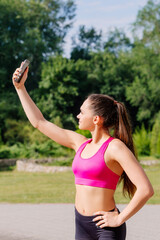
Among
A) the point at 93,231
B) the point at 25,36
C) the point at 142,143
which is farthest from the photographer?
the point at 25,36

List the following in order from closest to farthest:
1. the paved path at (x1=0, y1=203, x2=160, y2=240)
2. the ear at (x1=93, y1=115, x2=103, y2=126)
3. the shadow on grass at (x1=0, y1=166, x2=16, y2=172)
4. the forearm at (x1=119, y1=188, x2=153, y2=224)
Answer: the forearm at (x1=119, y1=188, x2=153, y2=224)
the ear at (x1=93, y1=115, x2=103, y2=126)
the paved path at (x1=0, y1=203, x2=160, y2=240)
the shadow on grass at (x1=0, y1=166, x2=16, y2=172)

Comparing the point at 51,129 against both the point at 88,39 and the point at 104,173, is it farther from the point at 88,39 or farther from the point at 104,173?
the point at 88,39

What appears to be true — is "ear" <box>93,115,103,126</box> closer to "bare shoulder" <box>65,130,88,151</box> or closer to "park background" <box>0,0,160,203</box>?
"bare shoulder" <box>65,130,88,151</box>

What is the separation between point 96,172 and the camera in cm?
259

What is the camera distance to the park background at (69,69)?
36.6 metres

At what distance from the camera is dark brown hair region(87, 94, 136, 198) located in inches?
108

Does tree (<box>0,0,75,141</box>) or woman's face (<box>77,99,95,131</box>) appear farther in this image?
tree (<box>0,0,75,141</box>)

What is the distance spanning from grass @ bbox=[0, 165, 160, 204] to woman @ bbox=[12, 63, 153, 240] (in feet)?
27.8

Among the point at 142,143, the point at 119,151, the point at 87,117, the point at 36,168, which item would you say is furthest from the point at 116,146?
the point at 142,143

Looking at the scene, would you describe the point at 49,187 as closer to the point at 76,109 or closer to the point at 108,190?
the point at 108,190

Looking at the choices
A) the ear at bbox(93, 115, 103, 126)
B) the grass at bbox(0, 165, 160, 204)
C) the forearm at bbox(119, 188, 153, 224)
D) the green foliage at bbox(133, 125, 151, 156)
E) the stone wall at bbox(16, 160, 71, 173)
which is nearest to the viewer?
the forearm at bbox(119, 188, 153, 224)

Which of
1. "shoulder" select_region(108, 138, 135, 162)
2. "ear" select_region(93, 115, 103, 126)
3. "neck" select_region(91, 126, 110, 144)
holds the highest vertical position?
"ear" select_region(93, 115, 103, 126)

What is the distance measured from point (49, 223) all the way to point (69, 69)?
3099 cm

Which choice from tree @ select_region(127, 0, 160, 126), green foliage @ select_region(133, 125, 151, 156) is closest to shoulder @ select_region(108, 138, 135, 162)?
green foliage @ select_region(133, 125, 151, 156)
